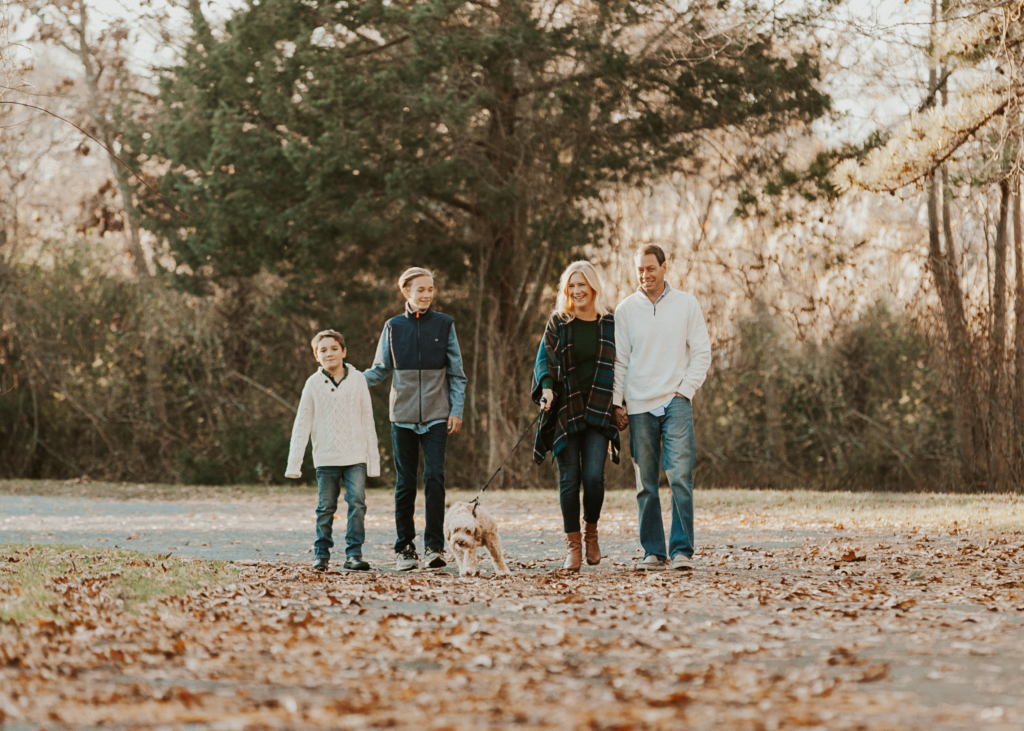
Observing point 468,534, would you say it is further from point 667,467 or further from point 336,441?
point 667,467

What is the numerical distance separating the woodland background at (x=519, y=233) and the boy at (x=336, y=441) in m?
7.99

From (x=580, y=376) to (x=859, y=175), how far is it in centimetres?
441

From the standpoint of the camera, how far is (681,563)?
22.3 feet

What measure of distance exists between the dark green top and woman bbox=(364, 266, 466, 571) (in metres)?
0.77

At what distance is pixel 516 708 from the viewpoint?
3453mm

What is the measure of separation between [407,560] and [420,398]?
3.53 feet

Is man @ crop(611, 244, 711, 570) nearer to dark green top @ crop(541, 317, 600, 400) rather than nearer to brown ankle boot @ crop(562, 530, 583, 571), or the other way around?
dark green top @ crop(541, 317, 600, 400)

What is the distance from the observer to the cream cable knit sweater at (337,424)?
721 centimetres

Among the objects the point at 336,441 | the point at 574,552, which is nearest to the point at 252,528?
the point at 336,441

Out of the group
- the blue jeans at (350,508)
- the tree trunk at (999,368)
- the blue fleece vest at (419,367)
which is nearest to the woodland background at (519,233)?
the tree trunk at (999,368)

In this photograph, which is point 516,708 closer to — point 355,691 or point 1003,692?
point 355,691

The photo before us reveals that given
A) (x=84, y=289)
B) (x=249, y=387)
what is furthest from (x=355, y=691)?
(x=84, y=289)

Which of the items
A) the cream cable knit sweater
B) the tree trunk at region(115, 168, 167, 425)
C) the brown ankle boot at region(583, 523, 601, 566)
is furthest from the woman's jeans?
the tree trunk at region(115, 168, 167, 425)

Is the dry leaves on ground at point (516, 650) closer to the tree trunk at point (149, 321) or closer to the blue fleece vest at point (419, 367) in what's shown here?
the blue fleece vest at point (419, 367)
